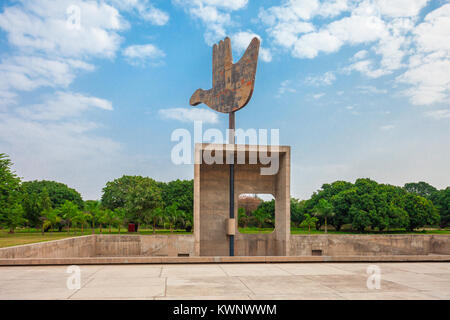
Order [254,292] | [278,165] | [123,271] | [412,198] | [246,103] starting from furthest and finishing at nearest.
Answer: [412,198] → [278,165] → [246,103] → [123,271] → [254,292]

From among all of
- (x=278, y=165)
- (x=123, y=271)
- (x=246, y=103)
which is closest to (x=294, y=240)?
(x=278, y=165)

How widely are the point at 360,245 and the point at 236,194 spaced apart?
368 inches

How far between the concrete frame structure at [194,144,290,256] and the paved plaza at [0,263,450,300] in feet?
38.8

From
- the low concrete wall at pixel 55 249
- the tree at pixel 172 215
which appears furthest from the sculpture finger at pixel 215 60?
the tree at pixel 172 215

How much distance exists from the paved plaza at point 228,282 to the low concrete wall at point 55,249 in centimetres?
604

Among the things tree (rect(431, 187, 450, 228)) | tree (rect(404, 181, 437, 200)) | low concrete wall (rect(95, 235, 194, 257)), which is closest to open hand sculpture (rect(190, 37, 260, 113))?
low concrete wall (rect(95, 235, 194, 257))

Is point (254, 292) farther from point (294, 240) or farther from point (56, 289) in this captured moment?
point (294, 240)

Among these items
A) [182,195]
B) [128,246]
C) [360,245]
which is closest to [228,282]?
[128,246]

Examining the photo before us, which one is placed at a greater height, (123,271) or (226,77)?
(226,77)

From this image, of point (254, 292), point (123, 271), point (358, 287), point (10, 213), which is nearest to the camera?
point (254, 292)

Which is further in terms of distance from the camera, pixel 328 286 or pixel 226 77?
pixel 226 77

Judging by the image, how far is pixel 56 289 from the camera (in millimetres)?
7277

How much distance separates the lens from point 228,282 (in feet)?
26.6
